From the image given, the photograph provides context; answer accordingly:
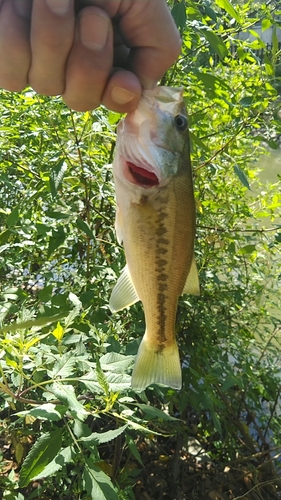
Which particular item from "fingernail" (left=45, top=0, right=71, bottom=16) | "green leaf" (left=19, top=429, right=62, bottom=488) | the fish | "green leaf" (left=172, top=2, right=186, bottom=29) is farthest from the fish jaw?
"green leaf" (left=19, top=429, right=62, bottom=488)

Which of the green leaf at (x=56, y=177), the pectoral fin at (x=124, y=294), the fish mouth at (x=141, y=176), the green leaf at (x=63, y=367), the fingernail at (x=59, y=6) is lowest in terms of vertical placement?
the green leaf at (x=63, y=367)

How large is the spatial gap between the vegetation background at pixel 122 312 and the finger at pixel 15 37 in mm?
779

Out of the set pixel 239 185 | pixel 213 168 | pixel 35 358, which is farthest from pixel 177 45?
pixel 239 185

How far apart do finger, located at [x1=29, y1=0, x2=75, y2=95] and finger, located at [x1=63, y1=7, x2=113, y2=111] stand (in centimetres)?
2

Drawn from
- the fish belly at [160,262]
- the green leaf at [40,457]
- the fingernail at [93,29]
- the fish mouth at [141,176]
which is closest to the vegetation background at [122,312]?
the green leaf at [40,457]

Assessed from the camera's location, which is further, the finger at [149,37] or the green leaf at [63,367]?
the green leaf at [63,367]

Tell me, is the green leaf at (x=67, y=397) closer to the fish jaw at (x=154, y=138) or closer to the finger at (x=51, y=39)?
the fish jaw at (x=154, y=138)

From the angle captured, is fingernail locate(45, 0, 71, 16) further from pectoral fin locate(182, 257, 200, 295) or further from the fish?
pectoral fin locate(182, 257, 200, 295)

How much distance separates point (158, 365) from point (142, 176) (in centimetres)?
73

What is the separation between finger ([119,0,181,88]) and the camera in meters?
1.29

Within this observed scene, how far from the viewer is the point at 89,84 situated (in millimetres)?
1310

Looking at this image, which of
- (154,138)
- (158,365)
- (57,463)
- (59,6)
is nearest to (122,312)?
(158,365)

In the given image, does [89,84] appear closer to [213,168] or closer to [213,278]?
[213,168]

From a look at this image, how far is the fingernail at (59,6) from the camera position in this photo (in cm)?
116
